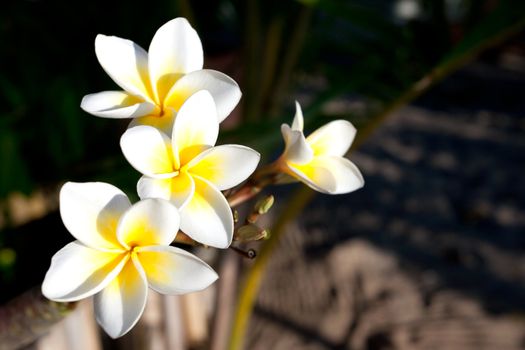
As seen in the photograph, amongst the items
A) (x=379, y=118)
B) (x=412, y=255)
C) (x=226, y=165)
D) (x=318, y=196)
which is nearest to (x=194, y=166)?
(x=226, y=165)

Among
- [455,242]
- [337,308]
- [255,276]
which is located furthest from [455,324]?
[255,276]

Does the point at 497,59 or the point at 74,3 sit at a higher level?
the point at 497,59

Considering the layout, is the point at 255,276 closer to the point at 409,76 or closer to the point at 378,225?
the point at 409,76

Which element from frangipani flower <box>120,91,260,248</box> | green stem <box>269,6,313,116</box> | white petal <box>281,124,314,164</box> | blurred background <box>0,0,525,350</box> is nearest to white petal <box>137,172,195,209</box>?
frangipani flower <box>120,91,260,248</box>

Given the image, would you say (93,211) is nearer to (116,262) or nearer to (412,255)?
(116,262)

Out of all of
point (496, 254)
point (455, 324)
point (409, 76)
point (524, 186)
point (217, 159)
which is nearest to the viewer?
point (217, 159)

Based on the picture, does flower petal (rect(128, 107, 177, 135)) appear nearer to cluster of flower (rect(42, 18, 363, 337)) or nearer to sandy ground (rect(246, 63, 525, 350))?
cluster of flower (rect(42, 18, 363, 337))
